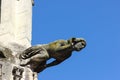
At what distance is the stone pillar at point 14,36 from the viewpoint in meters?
13.2

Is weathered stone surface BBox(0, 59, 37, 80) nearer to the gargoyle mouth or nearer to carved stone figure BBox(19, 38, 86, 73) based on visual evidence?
carved stone figure BBox(19, 38, 86, 73)

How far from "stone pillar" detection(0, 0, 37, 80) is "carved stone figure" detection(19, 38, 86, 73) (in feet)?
0.66

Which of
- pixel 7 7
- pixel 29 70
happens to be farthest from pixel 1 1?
pixel 29 70

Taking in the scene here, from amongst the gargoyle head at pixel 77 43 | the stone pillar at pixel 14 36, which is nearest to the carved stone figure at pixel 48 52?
the gargoyle head at pixel 77 43

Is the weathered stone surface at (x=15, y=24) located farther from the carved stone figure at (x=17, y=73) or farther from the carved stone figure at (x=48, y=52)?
the carved stone figure at (x=17, y=73)

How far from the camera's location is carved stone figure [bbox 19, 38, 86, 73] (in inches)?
540

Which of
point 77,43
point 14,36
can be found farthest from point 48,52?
point 14,36

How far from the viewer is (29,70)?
1362 cm

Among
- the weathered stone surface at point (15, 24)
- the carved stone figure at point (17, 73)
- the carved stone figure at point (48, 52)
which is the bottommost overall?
the carved stone figure at point (17, 73)

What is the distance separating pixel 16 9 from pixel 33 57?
5.49 ft

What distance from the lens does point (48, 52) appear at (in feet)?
45.6

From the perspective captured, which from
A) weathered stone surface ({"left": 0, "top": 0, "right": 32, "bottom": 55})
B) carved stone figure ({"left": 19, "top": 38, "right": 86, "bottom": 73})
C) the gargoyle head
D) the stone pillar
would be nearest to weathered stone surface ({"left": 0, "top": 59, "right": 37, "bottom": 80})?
the stone pillar

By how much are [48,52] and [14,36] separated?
1.06 m

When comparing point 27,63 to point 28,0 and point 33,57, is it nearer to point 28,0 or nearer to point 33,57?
point 33,57
